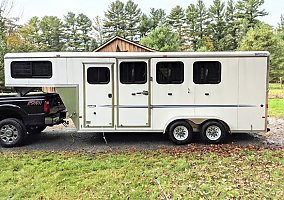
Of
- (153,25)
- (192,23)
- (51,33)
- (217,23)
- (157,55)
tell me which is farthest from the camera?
(192,23)

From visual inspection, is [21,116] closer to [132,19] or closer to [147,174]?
[147,174]

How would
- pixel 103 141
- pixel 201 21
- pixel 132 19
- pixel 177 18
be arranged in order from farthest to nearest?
1. pixel 177 18
2. pixel 132 19
3. pixel 201 21
4. pixel 103 141

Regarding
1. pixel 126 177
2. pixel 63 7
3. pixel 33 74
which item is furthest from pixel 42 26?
pixel 126 177

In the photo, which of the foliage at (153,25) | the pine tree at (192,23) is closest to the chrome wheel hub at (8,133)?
the foliage at (153,25)

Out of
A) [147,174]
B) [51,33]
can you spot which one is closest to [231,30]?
[51,33]

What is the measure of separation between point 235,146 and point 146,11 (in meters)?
48.4

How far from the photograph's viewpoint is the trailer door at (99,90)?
7.57 metres

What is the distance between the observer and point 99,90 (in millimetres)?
7594

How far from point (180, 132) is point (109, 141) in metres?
1.84

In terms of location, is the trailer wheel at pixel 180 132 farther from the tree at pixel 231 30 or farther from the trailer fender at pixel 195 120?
the tree at pixel 231 30

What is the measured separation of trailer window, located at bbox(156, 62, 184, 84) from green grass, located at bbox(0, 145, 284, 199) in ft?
5.42

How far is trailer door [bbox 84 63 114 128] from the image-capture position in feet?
24.8

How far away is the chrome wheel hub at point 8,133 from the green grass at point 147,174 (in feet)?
2.74

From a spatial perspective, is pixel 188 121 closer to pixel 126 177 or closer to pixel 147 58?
pixel 147 58
